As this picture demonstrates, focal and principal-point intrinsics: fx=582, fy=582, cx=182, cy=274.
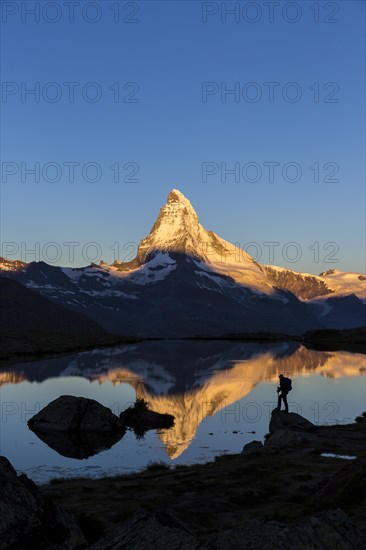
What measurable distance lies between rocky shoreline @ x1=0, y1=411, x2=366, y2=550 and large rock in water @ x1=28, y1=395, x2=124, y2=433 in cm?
1154

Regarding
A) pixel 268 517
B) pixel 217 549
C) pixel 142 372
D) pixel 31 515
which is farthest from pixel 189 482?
pixel 142 372

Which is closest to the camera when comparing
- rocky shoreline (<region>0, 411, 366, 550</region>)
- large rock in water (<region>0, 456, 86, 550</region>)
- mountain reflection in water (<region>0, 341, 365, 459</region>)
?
rocky shoreline (<region>0, 411, 366, 550</region>)

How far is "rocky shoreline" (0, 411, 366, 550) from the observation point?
1039 cm

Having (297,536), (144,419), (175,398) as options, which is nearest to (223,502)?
(297,536)

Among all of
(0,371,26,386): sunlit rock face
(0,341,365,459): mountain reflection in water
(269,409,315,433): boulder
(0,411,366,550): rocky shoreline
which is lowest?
(0,341,365,459): mountain reflection in water

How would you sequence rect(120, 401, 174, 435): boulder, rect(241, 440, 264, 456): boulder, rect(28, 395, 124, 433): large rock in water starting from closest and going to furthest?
1. rect(241, 440, 264, 456): boulder
2. rect(28, 395, 124, 433): large rock in water
3. rect(120, 401, 174, 435): boulder

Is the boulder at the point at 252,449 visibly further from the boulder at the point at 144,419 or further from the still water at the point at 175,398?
the boulder at the point at 144,419

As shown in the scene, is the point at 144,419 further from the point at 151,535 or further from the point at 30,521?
the point at 151,535

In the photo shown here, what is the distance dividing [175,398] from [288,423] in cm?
1796

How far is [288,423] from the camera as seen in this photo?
39.3 metres

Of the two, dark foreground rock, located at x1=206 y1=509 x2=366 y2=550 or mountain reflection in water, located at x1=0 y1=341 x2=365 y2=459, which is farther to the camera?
mountain reflection in water, located at x1=0 y1=341 x2=365 y2=459

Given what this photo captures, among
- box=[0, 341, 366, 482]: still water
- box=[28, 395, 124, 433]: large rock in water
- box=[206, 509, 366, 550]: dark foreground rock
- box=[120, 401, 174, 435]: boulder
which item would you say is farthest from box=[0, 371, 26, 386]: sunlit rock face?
box=[206, 509, 366, 550]: dark foreground rock

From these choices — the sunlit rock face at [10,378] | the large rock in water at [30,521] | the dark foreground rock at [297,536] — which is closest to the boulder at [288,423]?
the large rock in water at [30,521]

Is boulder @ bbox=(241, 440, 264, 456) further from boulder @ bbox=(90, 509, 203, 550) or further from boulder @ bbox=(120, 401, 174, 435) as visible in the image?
boulder @ bbox=(90, 509, 203, 550)
